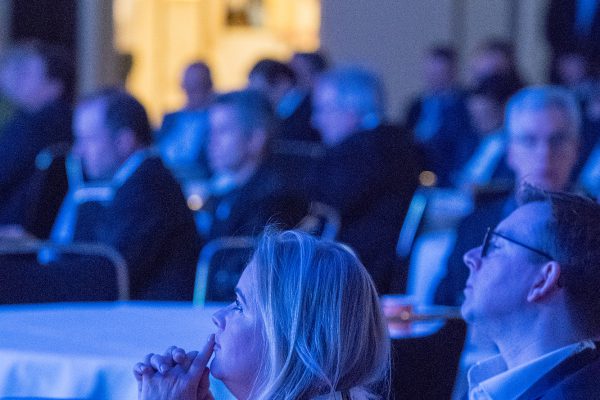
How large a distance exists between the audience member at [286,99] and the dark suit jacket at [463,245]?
4.74 m

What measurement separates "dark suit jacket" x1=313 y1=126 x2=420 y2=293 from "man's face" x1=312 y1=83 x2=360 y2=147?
9.6 inches

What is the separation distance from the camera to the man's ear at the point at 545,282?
7.66 feet

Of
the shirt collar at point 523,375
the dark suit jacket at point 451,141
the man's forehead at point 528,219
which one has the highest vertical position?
the man's forehead at point 528,219

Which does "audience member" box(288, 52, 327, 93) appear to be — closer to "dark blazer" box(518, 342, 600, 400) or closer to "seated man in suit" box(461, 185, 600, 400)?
"seated man in suit" box(461, 185, 600, 400)

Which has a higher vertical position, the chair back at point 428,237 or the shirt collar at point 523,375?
the shirt collar at point 523,375

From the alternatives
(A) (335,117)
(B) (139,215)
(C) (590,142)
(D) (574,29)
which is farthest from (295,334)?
(D) (574,29)

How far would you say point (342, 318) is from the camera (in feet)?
6.48

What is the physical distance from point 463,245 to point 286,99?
512 cm

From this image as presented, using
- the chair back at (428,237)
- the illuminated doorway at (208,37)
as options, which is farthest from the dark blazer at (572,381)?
the illuminated doorway at (208,37)

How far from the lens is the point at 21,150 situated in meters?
6.21

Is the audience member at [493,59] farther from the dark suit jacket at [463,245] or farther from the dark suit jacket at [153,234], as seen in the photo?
the dark suit jacket at [463,245]

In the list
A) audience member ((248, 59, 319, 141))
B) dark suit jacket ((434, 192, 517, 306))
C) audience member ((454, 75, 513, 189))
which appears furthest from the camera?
audience member ((248, 59, 319, 141))

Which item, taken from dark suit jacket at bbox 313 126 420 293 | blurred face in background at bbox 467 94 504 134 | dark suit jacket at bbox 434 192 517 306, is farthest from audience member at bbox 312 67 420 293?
blurred face in background at bbox 467 94 504 134

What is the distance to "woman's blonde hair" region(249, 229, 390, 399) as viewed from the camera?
1968 millimetres
